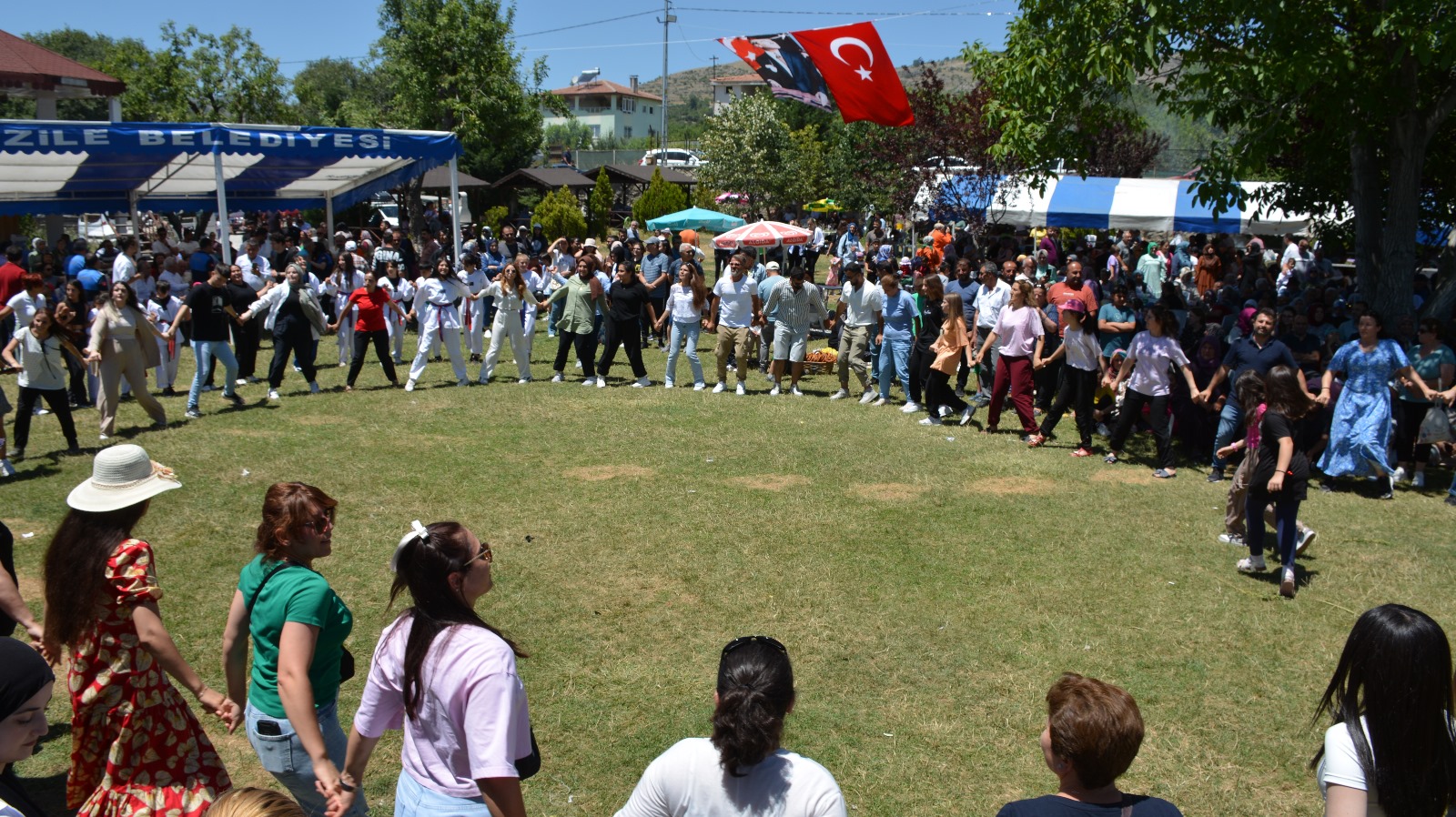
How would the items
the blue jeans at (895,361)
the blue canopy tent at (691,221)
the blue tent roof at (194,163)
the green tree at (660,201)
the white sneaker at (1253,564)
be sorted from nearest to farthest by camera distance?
the white sneaker at (1253,564) < the blue jeans at (895,361) < the blue tent roof at (194,163) < the blue canopy tent at (691,221) < the green tree at (660,201)

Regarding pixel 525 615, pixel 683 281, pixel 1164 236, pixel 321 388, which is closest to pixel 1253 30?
pixel 683 281

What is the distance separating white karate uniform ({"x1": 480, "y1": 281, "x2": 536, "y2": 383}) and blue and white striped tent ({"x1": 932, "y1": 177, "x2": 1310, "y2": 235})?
10.6 metres

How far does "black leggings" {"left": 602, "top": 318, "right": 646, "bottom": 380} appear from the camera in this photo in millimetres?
14039

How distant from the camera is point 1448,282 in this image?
1150 centimetres

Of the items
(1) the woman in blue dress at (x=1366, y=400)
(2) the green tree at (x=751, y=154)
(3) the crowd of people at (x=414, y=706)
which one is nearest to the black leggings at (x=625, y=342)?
(1) the woman in blue dress at (x=1366, y=400)

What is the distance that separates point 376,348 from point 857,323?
6132 millimetres

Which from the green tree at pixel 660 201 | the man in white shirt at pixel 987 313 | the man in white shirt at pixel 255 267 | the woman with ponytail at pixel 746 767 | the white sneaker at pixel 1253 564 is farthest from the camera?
the green tree at pixel 660 201

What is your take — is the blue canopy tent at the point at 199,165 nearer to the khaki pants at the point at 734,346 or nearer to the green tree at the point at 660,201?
the khaki pants at the point at 734,346

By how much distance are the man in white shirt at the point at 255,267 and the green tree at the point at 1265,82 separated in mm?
10905

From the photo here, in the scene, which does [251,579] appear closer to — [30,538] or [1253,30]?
[30,538]

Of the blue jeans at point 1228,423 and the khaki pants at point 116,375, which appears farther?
the khaki pants at point 116,375

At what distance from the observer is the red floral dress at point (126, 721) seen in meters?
3.44

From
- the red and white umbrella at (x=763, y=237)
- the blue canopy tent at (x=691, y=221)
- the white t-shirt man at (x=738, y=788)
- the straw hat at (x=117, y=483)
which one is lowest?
the white t-shirt man at (x=738, y=788)

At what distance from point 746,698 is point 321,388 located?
1248 centimetres
